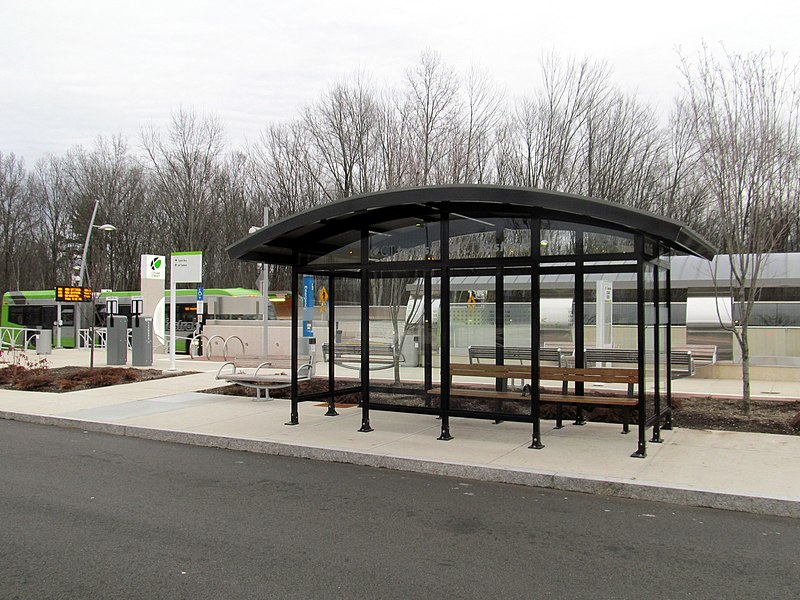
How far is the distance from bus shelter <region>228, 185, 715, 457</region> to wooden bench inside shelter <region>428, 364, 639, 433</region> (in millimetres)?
23

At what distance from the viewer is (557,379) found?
9984 mm

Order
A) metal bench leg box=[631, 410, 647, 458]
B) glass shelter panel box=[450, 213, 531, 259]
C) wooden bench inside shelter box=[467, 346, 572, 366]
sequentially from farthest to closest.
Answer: wooden bench inside shelter box=[467, 346, 572, 366], glass shelter panel box=[450, 213, 531, 259], metal bench leg box=[631, 410, 647, 458]

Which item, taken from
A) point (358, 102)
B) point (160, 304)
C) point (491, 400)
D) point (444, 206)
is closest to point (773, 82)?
point (444, 206)

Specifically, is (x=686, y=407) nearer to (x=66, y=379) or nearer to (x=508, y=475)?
(x=508, y=475)

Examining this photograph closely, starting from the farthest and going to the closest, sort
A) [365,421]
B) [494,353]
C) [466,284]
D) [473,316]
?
[466,284], [473,316], [494,353], [365,421]

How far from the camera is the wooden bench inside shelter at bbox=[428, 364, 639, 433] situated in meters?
9.17

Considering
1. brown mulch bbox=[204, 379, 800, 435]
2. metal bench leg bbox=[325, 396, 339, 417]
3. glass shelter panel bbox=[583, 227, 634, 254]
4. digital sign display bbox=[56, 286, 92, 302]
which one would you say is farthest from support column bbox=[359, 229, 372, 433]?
digital sign display bbox=[56, 286, 92, 302]

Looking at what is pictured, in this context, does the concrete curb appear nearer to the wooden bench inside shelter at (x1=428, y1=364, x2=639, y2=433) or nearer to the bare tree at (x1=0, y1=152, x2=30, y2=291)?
the wooden bench inside shelter at (x1=428, y1=364, x2=639, y2=433)

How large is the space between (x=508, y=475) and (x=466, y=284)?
4.49 meters

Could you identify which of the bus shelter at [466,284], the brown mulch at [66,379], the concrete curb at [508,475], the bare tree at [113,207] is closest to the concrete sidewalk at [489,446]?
the concrete curb at [508,475]

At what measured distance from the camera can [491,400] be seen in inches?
391

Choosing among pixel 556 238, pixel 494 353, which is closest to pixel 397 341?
pixel 494 353

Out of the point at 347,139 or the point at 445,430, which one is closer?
the point at 445,430

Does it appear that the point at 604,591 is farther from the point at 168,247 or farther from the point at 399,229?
the point at 168,247
